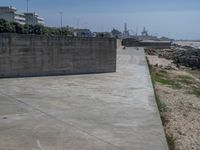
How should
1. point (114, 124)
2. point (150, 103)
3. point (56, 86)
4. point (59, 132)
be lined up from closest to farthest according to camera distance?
point (59, 132) < point (114, 124) < point (150, 103) < point (56, 86)

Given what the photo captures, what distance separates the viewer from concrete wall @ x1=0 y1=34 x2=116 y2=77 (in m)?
17.7

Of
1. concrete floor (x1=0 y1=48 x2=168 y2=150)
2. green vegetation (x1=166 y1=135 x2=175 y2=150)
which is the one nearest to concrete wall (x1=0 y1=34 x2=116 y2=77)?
concrete floor (x1=0 y1=48 x2=168 y2=150)

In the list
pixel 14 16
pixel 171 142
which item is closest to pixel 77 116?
pixel 171 142

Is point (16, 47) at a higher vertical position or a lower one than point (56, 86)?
higher

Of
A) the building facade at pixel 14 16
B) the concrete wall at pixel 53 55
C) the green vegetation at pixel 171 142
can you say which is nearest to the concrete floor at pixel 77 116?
the green vegetation at pixel 171 142

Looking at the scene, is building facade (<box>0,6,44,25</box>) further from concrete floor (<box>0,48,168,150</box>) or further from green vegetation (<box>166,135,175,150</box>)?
green vegetation (<box>166,135,175,150</box>)

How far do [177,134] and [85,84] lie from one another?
279 inches

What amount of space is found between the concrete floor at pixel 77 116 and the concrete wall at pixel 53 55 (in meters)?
1.24

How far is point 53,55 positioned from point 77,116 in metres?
9.59

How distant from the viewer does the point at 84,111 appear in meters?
11.0

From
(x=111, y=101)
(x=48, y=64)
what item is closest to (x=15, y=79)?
(x=48, y=64)

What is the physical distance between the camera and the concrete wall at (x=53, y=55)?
57.9 ft

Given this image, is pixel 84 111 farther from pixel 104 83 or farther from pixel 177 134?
pixel 104 83

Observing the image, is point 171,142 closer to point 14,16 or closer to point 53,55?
point 53,55
